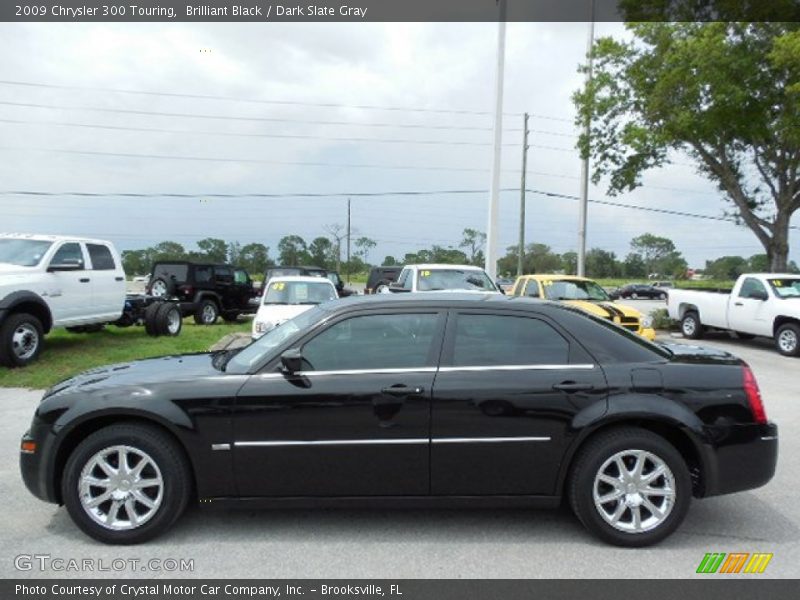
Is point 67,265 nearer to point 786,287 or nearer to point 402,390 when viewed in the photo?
point 402,390

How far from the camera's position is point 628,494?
3746mm

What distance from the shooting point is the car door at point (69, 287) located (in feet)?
33.4

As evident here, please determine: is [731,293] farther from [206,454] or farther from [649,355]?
[206,454]

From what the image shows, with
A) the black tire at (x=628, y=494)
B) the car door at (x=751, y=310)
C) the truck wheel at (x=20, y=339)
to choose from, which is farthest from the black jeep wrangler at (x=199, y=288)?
the black tire at (x=628, y=494)

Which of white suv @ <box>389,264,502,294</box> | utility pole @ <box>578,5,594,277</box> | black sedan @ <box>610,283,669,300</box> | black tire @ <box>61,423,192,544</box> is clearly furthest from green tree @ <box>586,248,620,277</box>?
black tire @ <box>61,423,192,544</box>

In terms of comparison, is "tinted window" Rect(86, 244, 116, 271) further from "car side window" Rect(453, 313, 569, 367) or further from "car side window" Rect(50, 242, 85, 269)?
"car side window" Rect(453, 313, 569, 367)

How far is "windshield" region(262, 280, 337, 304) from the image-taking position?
11.5 m

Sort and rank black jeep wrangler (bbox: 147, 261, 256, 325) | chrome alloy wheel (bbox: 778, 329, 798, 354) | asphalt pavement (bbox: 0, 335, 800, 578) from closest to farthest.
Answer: asphalt pavement (bbox: 0, 335, 800, 578)
chrome alloy wheel (bbox: 778, 329, 798, 354)
black jeep wrangler (bbox: 147, 261, 256, 325)

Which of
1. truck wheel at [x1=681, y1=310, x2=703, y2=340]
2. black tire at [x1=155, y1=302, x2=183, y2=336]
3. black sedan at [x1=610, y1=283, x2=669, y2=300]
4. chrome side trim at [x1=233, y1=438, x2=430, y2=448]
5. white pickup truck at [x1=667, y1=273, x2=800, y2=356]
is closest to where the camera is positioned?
chrome side trim at [x1=233, y1=438, x2=430, y2=448]

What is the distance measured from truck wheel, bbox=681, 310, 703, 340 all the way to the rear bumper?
12484 mm

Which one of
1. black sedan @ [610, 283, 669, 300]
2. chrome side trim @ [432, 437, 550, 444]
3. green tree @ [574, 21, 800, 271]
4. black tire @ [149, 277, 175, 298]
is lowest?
black sedan @ [610, 283, 669, 300]

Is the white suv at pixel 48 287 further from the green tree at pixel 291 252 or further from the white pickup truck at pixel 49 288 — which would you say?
the green tree at pixel 291 252

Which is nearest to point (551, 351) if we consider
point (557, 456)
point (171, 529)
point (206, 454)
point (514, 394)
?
point (514, 394)
